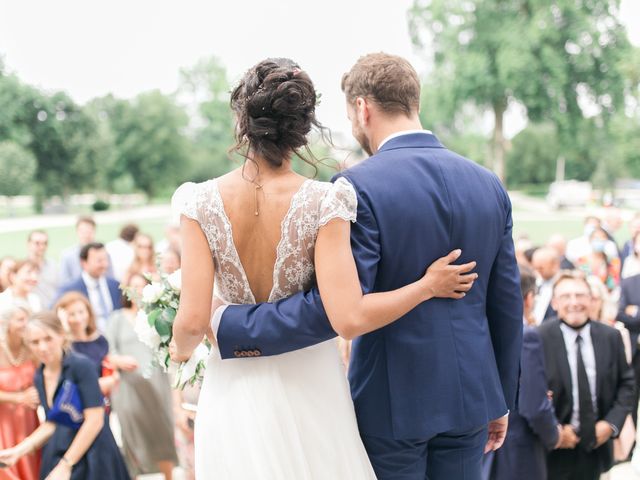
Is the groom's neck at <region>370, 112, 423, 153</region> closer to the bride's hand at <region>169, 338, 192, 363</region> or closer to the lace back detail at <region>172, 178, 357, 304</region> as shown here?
the lace back detail at <region>172, 178, 357, 304</region>

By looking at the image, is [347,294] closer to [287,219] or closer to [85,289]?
[287,219]

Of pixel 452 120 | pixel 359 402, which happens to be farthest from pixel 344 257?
pixel 452 120

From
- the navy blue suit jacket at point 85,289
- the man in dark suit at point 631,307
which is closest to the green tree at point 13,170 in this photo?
the navy blue suit jacket at point 85,289

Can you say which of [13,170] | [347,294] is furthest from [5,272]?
[13,170]

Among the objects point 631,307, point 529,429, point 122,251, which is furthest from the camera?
point 122,251

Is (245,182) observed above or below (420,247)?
above

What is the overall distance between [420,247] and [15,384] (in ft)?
8.68

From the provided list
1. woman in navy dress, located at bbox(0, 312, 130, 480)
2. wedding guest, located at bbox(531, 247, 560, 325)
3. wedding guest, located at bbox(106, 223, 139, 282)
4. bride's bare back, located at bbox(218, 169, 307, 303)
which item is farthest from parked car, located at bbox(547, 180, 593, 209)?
bride's bare back, located at bbox(218, 169, 307, 303)

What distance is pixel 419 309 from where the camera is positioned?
6.98 ft

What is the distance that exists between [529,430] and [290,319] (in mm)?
1885

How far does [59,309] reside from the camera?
4320 millimetres

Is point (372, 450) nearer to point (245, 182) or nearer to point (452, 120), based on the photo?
point (245, 182)

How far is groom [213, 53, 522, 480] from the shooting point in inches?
80.1

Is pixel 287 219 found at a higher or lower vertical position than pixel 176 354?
higher
